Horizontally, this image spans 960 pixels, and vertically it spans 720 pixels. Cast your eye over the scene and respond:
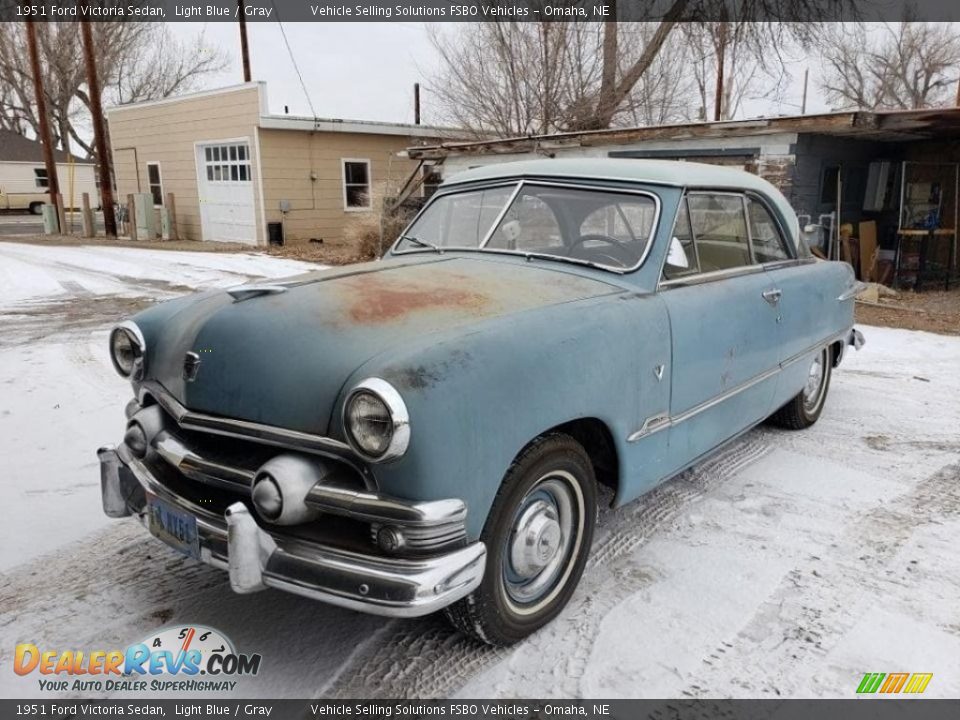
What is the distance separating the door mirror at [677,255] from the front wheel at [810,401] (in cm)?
176

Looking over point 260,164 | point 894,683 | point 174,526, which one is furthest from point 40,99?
point 894,683

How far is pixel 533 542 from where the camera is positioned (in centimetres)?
257

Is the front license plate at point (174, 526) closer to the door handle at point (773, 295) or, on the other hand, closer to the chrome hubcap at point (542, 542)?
the chrome hubcap at point (542, 542)

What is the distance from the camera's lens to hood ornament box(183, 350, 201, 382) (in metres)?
2.55

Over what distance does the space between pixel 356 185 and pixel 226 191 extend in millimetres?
3307

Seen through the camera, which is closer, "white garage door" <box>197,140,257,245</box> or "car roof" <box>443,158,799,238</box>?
"car roof" <box>443,158,799,238</box>

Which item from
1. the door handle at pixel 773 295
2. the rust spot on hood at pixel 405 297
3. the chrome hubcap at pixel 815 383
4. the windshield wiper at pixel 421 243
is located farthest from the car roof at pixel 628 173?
the chrome hubcap at pixel 815 383

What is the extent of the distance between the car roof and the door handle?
59 cm

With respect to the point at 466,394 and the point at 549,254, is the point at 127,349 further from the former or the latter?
the point at 549,254

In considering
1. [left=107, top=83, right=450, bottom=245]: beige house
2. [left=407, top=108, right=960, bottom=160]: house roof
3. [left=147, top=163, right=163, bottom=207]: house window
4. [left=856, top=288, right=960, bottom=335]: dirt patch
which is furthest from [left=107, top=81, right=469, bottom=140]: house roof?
[left=856, top=288, right=960, bottom=335]: dirt patch

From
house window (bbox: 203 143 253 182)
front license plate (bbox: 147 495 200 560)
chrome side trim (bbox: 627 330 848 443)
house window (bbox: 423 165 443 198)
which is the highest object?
house window (bbox: 203 143 253 182)

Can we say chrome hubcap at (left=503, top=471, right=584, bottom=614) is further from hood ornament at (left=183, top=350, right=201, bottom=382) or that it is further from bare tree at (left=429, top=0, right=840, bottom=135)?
bare tree at (left=429, top=0, right=840, bottom=135)

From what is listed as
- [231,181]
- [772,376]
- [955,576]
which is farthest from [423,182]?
[955,576]

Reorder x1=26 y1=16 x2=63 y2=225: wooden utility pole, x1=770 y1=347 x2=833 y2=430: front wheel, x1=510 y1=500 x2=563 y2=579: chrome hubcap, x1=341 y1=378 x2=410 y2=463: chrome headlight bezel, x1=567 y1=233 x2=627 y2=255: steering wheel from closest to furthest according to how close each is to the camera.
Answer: x1=341 y1=378 x2=410 y2=463: chrome headlight bezel → x1=510 y1=500 x2=563 y2=579: chrome hubcap → x1=567 y1=233 x2=627 y2=255: steering wheel → x1=770 y1=347 x2=833 y2=430: front wheel → x1=26 y1=16 x2=63 y2=225: wooden utility pole
